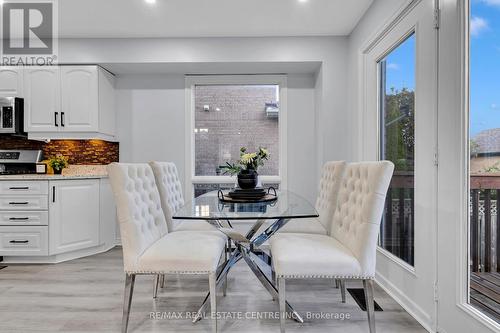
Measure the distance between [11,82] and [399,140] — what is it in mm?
4205

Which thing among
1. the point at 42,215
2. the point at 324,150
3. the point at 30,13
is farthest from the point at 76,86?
the point at 324,150

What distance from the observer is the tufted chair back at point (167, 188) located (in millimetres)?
2469

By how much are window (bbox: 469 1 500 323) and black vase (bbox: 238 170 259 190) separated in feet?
4.70

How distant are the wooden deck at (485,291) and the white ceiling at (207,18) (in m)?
2.41

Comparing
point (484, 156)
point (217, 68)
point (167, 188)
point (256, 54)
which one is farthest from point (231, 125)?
point (484, 156)

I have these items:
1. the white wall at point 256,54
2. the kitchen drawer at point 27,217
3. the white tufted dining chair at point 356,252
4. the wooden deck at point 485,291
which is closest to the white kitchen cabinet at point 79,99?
the white wall at point 256,54

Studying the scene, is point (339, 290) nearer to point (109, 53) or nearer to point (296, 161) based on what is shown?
point (296, 161)

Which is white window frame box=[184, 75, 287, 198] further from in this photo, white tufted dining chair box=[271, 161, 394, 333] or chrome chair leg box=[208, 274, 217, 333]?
chrome chair leg box=[208, 274, 217, 333]

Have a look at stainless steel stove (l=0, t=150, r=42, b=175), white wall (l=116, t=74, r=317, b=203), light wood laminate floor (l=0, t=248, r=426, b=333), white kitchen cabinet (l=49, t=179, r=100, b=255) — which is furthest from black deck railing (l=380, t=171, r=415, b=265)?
stainless steel stove (l=0, t=150, r=42, b=175)

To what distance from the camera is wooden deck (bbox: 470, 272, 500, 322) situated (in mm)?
1545

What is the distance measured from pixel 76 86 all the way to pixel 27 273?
206 cm

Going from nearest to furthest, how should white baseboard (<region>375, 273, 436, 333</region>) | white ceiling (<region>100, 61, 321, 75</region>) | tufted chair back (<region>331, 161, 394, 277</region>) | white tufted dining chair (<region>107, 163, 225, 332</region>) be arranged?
tufted chair back (<region>331, 161, 394, 277</region>) → white tufted dining chair (<region>107, 163, 225, 332</region>) → white baseboard (<region>375, 273, 436, 333</region>) → white ceiling (<region>100, 61, 321, 75</region>)

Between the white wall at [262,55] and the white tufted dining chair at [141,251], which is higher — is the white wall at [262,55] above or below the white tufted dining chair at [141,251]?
above

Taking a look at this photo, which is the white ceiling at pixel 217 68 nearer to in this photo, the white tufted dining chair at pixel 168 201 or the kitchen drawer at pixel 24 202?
the white tufted dining chair at pixel 168 201
